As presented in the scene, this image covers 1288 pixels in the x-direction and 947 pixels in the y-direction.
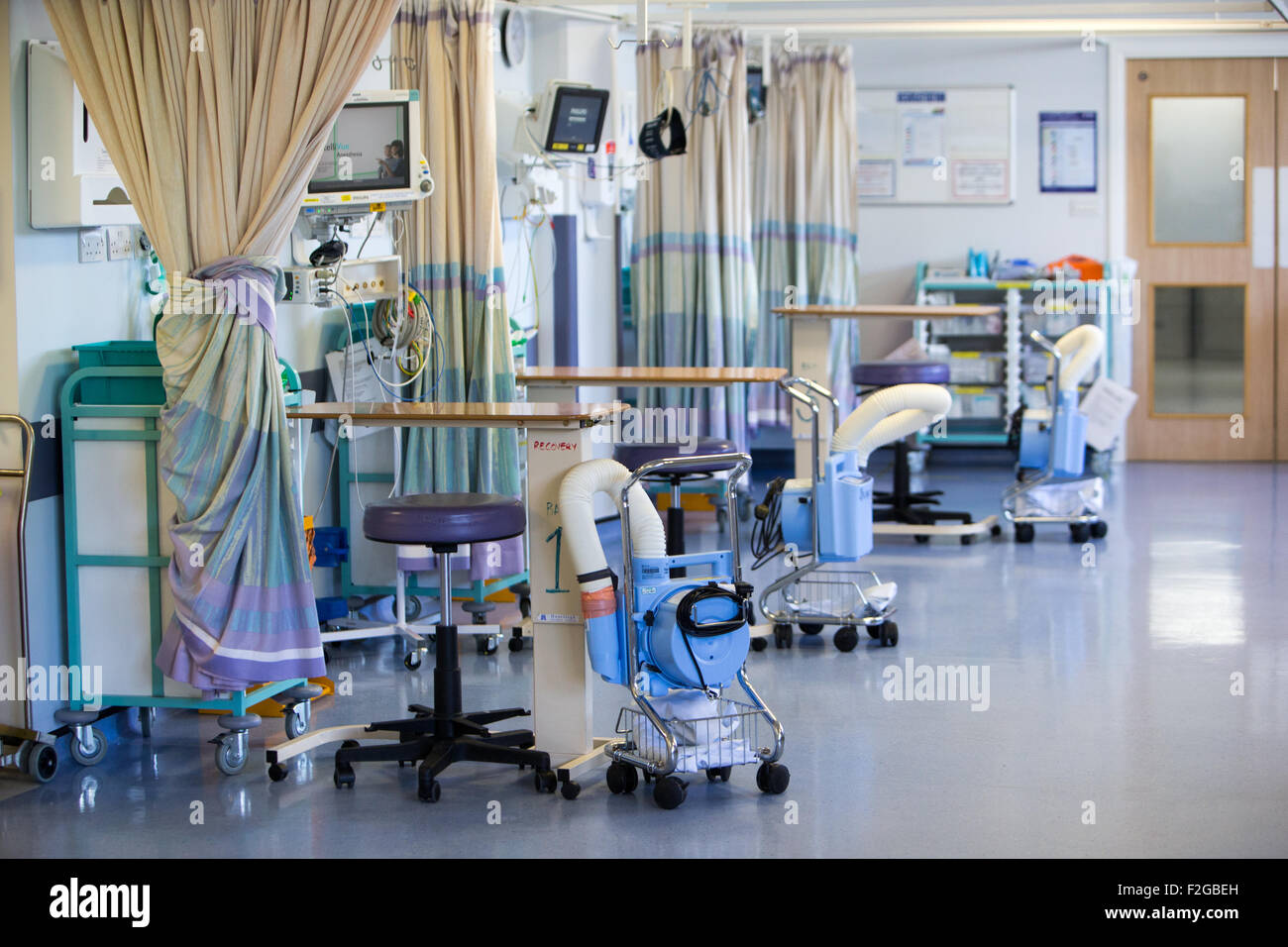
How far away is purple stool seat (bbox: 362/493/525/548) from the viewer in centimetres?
381

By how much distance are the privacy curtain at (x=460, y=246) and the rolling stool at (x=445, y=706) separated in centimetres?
127

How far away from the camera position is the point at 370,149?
15.7 feet

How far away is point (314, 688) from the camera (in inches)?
171

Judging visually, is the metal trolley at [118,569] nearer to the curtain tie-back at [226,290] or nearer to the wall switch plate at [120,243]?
the curtain tie-back at [226,290]

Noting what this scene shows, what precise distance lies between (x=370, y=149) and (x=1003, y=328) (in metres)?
5.96

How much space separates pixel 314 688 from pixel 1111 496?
566cm

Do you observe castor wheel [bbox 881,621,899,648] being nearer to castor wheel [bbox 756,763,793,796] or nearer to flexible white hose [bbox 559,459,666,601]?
castor wheel [bbox 756,763,793,796]

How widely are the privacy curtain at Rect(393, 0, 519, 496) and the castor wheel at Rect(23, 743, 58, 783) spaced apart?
1734 millimetres

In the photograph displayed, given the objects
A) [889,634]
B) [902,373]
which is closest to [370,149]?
[889,634]

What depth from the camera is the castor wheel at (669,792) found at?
12.0ft

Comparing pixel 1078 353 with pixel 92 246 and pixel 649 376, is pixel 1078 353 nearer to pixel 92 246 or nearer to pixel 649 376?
pixel 649 376

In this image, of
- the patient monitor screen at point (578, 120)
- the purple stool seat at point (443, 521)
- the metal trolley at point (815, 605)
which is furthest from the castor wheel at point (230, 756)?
the patient monitor screen at point (578, 120)

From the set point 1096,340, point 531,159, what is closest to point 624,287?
point 531,159

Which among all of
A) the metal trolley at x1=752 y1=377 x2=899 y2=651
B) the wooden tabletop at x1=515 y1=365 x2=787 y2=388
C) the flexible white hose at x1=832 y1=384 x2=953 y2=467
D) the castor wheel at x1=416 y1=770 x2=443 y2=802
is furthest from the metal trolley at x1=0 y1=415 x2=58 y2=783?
the flexible white hose at x1=832 y1=384 x2=953 y2=467
